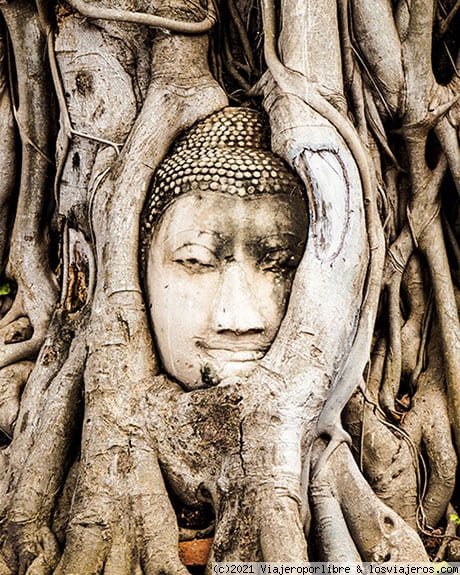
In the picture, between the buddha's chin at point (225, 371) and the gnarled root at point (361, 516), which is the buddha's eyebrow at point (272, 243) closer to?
the buddha's chin at point (225, 371)

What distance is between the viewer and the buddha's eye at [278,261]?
3057mm

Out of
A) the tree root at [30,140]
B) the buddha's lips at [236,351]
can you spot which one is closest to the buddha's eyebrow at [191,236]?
the buddha's lips at [236,351]

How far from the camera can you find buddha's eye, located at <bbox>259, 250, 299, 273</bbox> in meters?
3.06

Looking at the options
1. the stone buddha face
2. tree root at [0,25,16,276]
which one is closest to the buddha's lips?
the stone buddha face

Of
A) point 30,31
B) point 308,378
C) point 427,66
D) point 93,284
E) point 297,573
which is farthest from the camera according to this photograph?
point 30,31

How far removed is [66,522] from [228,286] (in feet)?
3.22

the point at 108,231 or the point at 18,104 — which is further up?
the point at 18,104

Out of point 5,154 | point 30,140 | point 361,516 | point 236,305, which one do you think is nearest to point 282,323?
point 236,305

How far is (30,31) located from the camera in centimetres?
401

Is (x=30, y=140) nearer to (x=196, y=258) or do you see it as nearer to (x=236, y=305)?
(x=196, y=258)

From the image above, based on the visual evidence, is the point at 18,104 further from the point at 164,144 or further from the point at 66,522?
the point at 66,522

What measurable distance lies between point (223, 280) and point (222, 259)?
8 cm

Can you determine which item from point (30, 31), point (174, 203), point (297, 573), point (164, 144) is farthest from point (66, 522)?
point (30, 31)

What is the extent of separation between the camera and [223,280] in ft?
9.86
